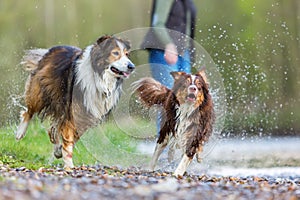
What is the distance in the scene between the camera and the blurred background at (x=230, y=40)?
38.8ft

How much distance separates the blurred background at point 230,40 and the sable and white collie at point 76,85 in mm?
1711

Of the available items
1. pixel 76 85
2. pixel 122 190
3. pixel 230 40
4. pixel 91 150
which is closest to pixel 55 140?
pixel 91 150

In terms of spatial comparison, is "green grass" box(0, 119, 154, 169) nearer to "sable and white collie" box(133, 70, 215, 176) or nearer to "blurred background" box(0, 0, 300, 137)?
"sable and white collie" box(133, 70, 215, 176)

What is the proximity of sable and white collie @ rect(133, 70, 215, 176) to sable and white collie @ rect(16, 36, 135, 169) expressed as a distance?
452mm

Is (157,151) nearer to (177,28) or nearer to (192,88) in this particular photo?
(192,88)

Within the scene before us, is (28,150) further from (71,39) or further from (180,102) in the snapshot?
(71,39)

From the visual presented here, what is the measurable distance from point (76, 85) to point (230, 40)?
288 inches

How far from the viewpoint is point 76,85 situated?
7176 mm

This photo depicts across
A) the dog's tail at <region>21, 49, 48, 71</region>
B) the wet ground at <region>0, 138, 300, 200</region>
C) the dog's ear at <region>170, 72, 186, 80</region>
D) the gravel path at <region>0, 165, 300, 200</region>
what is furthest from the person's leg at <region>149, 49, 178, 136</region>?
the gravel path at <region>0, 165, 300, 200</region>

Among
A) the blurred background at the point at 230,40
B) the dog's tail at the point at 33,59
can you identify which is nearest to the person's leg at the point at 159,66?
the dog's tail at the point at 33,59

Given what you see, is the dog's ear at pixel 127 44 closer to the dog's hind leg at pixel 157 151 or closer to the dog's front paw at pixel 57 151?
the dog's hind leg at pixel 157 151

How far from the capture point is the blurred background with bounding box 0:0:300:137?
11.8 meters

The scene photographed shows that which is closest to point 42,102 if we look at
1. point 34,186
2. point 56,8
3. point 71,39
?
point 34,186

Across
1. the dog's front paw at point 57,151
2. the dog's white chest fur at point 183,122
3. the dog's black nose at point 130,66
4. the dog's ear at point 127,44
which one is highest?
the dog's ear at point 127,44
